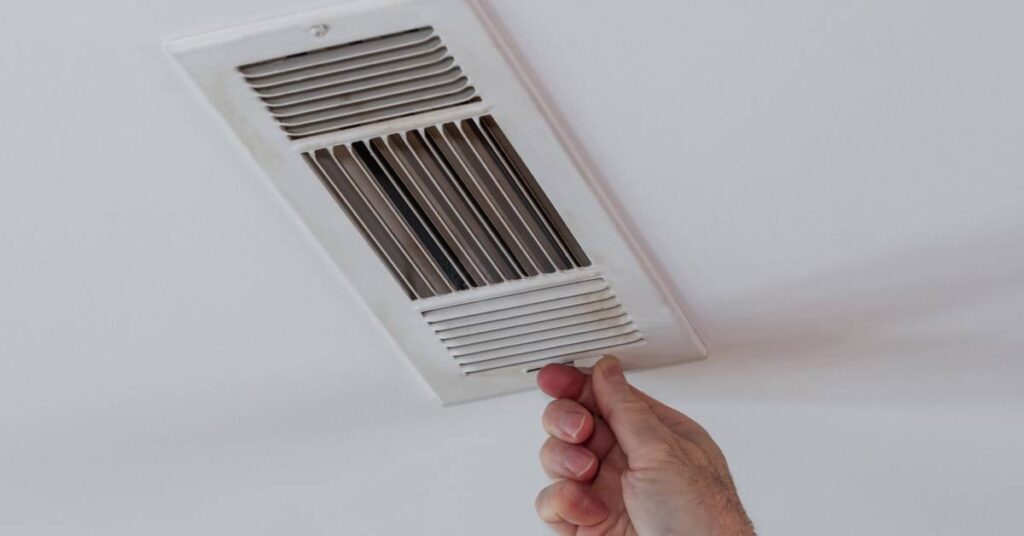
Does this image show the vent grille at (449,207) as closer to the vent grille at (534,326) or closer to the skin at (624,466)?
the vent grille at (534,326)

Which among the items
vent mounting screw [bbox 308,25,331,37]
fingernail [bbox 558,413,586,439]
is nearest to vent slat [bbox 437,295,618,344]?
fingernail [bbox 558,413,586,439]

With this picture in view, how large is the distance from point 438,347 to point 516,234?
203 millimetres

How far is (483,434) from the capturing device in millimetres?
1544

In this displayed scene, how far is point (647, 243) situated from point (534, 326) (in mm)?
166

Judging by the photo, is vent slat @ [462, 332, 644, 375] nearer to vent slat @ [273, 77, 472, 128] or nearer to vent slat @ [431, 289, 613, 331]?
vent slat @ [431, 289, 613, 331]

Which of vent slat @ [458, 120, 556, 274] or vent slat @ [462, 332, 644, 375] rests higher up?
vent slat @ [458, 120, 556, 274]

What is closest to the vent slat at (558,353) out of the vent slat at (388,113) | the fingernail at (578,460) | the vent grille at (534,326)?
the vent grille at (534,326)

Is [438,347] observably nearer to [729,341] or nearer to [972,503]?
[729,341]

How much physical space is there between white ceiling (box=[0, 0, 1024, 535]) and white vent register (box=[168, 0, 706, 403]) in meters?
0.03

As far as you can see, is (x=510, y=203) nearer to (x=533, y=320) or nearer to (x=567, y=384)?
(x=533, y=320)

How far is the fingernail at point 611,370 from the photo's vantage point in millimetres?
1362

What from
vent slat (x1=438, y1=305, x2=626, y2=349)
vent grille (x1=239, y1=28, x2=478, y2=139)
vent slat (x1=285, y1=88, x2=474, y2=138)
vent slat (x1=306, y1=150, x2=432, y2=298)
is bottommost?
vent slat (x1=438, y1=305, x2=626, y2=349)

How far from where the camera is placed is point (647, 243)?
4.21ft

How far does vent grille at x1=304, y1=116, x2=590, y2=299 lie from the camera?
1176mm
